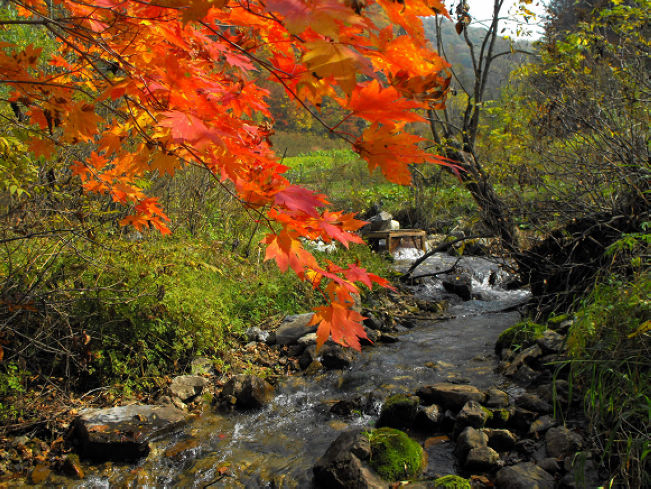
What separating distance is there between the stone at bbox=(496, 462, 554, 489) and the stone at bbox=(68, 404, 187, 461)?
2.06 m

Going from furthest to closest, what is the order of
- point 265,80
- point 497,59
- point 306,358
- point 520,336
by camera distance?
1. point 497,59
2. point 306,358
3. point 520,336
4. point 265,80

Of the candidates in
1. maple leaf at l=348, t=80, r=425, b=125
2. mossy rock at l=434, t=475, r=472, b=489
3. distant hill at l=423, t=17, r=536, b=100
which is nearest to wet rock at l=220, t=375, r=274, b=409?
mossy rock at l=434, t=475, r=472, b=489

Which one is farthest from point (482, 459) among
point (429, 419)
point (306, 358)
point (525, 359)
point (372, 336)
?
point (372, 336)

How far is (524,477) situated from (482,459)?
0.25m

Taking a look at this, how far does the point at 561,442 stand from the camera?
241 centimetres

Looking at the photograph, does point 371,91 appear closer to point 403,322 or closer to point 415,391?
point 415,391

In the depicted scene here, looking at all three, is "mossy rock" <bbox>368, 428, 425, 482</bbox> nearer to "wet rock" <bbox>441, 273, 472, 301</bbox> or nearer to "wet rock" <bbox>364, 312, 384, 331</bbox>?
"wet rock" <bbox>364, 312, 384, 331</bbox>

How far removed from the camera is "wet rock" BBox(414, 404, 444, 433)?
2.96m

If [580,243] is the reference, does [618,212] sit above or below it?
above

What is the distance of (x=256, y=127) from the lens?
162cm

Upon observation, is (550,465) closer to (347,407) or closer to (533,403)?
(533,403)

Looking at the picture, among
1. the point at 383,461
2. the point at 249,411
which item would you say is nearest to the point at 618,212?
the point at 383,461

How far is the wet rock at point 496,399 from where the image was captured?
9.86 ft

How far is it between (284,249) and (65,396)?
260 centimetres
